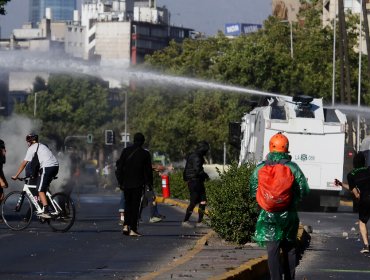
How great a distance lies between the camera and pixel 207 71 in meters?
88.7

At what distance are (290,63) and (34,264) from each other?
61.0 meters

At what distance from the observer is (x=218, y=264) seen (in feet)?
52.1

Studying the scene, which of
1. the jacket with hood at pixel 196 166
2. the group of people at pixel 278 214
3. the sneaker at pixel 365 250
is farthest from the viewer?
the jacket with hood at pixel 196 166

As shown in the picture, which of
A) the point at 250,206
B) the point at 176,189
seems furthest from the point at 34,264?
the point at 176,189

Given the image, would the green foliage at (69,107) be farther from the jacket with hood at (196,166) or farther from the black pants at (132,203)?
the black pants at (132,203)

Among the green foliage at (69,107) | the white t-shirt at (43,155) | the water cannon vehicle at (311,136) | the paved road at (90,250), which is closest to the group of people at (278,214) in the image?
the paved road at (90,250)

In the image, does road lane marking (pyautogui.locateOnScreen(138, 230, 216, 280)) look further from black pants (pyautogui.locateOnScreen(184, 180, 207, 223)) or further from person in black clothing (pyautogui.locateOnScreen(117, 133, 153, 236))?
black pants (pyautogui.locateOnScreen(184, 180, 207, 223))

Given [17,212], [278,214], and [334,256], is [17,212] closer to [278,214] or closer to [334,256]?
[334,256]

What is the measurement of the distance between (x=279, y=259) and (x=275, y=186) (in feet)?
2.50

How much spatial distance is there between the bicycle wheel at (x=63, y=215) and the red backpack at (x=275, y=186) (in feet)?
35.7

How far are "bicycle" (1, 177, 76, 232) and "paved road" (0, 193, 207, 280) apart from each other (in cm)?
19

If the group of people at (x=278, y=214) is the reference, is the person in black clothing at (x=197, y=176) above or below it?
below

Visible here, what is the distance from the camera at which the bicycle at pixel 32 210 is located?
24.1 metres

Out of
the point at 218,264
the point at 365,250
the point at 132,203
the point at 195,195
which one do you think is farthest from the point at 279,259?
the point at 195,195
